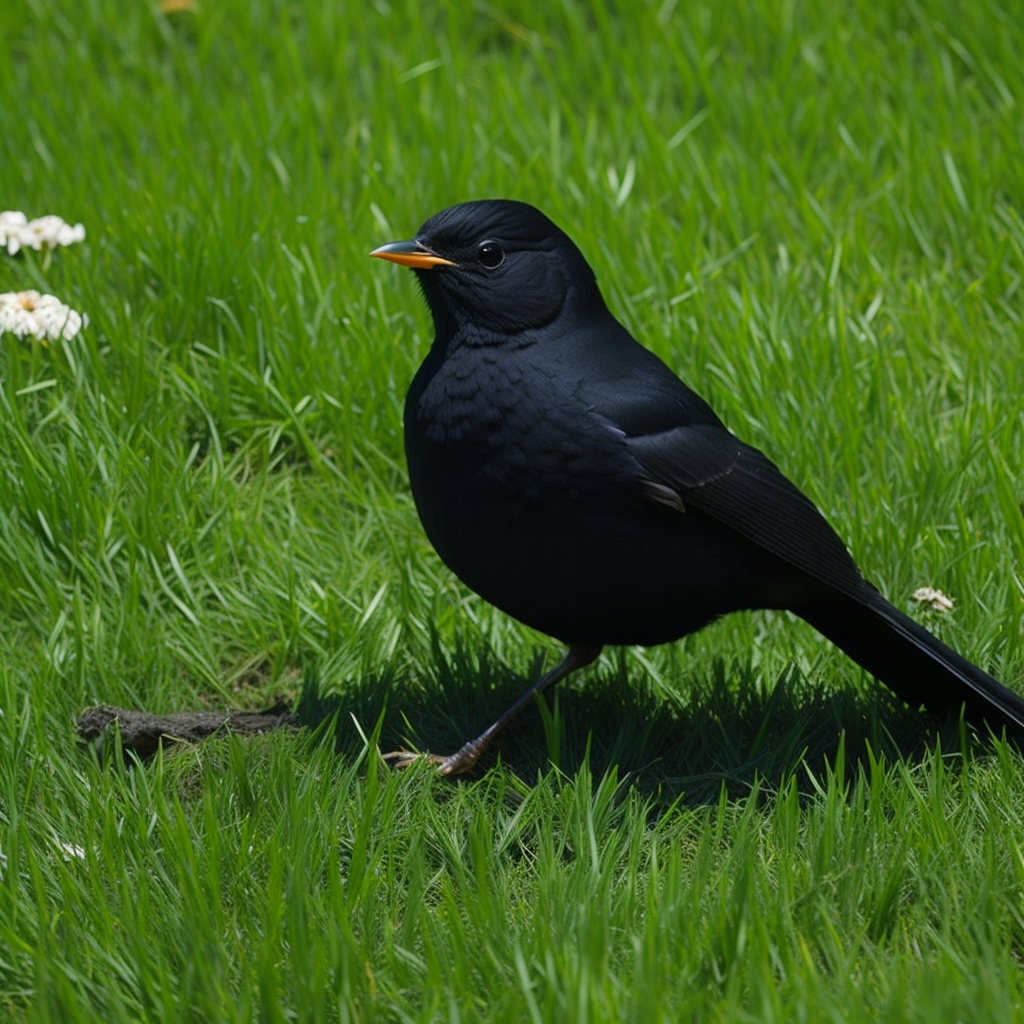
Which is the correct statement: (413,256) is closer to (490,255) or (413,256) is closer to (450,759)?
(490,255)

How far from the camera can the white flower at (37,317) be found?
4.38m

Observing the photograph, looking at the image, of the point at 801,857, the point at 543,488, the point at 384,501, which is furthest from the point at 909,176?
the point at 801,857

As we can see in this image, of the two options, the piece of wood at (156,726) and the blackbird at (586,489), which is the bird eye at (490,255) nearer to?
the blackbird at (586,489)

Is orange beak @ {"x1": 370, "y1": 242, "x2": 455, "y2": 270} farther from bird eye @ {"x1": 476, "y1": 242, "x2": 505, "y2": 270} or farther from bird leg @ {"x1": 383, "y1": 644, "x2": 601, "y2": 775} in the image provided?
bird leg @ {"x1": 383, "y1": 644, "x2": 601, "y2": 775}

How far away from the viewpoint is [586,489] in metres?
3.34

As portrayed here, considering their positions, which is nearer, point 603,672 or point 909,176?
point 603,672

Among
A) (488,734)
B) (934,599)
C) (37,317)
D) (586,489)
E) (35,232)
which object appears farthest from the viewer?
(35,232)

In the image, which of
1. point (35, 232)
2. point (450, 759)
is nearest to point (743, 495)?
point (450, 759)

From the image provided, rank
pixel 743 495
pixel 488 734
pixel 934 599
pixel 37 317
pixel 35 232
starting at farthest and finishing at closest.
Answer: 1. pixel 35 232
2. pixel 37 317
3. pixel 934 599
4. pixel 488 734
5. pixel 743 495

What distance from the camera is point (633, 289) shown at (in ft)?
16.4

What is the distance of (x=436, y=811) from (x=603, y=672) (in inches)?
36.5

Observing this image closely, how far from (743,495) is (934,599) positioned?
763 millimetres

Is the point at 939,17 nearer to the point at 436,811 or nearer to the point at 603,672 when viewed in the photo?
the point at 603,672

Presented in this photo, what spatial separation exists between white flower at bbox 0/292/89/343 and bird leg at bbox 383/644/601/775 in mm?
1633
